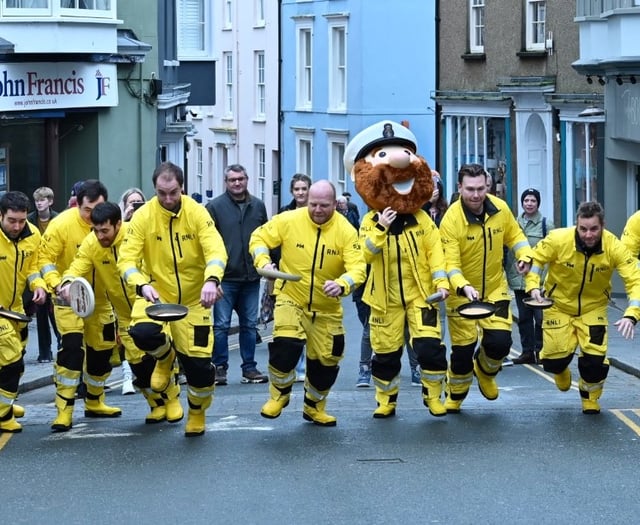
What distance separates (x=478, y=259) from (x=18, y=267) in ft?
10.7

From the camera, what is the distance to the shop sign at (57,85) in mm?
23266

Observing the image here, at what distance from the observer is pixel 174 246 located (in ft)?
35.5

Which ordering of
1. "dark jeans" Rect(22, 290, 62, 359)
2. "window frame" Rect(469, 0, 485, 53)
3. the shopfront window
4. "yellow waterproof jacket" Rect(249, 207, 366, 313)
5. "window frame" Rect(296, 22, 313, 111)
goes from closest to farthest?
"yellow waterproof jacket" Rect(249, 207, 366, 313), "dark jeans" Rect(22, 290, 62, 359), the shopfront window, "window frame" Rect(469, 0, 485, 53), "window frame" Rect(296, 22, 313, 111)

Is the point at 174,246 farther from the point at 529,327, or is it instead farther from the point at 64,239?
the point at 529,327

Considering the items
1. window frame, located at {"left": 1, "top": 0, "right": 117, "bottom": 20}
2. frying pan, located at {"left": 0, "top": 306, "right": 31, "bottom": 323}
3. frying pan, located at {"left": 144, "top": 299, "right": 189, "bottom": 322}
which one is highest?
window frame, located at {"left": 1, "top": 0, "right": 117, "bottom": 20}

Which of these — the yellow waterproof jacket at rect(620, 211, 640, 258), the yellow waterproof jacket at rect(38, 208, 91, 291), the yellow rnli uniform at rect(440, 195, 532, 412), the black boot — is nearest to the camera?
the yellow rnli uniform at rect(440, 195, 532, 412)

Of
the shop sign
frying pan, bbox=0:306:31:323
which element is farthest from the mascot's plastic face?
the shop sign

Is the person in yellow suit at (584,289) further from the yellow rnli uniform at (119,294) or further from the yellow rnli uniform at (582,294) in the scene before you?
the yellow rnli uniform at (119,294)

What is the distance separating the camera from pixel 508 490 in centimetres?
891

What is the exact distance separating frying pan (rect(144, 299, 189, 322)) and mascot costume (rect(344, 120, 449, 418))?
56.8 inches

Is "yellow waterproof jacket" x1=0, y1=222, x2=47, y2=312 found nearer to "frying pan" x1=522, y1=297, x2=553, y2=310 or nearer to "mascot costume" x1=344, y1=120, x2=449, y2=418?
"mascot costume" x1=344, y1=120, x2=449, y2=418

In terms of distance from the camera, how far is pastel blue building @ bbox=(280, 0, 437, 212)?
3816cm

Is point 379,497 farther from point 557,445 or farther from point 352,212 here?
point 352,212

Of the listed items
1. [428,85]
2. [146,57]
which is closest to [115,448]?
[146,57]
